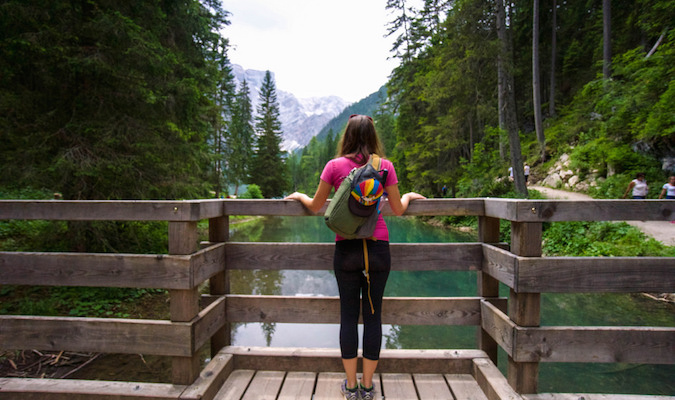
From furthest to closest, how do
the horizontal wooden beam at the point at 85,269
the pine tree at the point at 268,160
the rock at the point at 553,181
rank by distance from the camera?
the pine tree at the point at 268,160 < the rock at the point at 553,181 < the horizontal wooden beam at the point at 85,269

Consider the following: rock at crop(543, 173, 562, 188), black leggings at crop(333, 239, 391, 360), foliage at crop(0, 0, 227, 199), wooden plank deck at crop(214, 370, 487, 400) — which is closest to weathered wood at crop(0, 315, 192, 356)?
wooden plank deck at crop(214, 370, 487, 400)

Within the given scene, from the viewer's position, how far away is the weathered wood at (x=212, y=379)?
7.09ft

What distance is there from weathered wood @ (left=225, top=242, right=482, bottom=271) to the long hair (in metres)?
0.76

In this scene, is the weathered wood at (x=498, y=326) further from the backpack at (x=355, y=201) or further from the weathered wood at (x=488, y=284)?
the backpack at (x=355, y=201)

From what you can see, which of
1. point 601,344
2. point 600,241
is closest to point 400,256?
point 601,344

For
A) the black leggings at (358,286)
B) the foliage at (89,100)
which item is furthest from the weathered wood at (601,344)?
the foliage at (89,100)

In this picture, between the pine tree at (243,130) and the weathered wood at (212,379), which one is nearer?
the weathered wood at (212,379)

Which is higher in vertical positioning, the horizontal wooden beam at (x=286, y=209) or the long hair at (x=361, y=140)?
the long hair at (x=361, y=140)

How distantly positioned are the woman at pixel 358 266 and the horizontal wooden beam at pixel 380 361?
32 centimetres

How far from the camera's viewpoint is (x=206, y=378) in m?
2.31

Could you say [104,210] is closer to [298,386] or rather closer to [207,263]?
[207,263]

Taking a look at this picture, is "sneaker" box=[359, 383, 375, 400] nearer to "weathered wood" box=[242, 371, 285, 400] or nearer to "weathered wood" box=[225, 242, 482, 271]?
"weathered wood" box=[242, 371, 285, 400]

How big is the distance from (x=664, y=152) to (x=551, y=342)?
552 inches

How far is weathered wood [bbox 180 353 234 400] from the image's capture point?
216 cm
